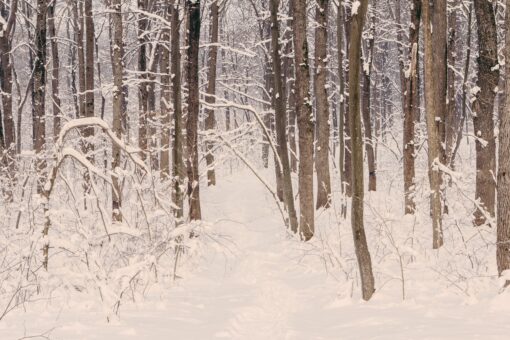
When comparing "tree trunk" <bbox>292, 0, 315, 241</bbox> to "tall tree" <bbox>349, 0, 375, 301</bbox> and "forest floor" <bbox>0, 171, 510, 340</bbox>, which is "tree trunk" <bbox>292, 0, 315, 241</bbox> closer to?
"forest floor" <bbox>0, 171, 510, 340</bbox>

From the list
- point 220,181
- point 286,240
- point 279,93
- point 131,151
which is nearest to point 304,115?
point 279,93

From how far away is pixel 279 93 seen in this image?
40.5 ft

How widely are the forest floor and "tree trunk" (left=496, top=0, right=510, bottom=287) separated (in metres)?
0.54

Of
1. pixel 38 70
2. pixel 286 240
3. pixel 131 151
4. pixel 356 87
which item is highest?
pixel 38 70

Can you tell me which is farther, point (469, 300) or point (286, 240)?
point (286, 240)

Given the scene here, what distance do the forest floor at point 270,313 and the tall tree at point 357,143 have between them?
343 mm

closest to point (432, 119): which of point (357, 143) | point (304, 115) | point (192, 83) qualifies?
point (357, 143)

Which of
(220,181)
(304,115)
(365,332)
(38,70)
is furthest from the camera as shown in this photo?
(220,181)

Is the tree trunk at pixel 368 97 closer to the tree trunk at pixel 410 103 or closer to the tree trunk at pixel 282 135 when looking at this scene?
the tree trunk at pixel 410 103

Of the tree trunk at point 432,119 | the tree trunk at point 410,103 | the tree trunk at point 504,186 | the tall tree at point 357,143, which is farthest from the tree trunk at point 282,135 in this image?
the tree trunk at point 504,186

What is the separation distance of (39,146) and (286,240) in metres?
8.20

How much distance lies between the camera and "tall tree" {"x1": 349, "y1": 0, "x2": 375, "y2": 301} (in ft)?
18.7

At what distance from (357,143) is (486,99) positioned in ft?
17.4

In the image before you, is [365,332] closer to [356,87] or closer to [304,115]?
[356,87]
